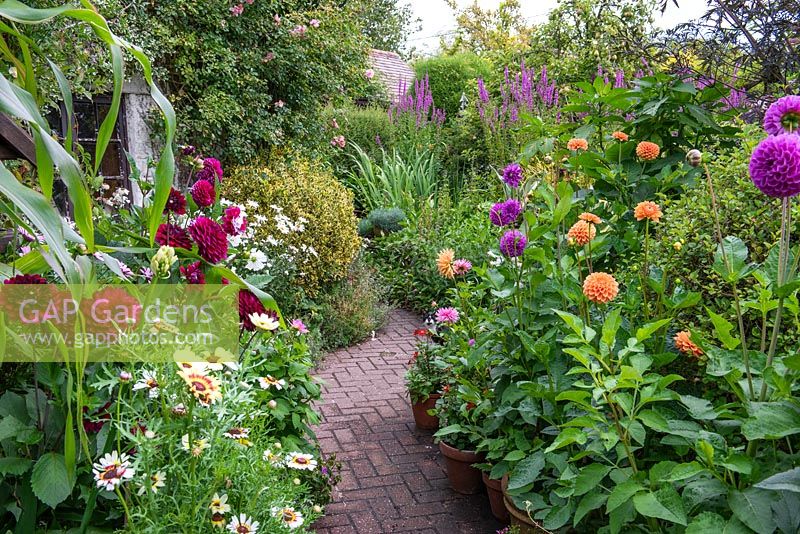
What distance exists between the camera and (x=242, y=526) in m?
1.47

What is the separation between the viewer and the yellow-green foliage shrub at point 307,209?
5.14 m

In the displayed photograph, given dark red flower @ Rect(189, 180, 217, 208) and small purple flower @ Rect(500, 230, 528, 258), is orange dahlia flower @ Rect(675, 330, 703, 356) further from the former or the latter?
dark red flower @ Rect(189, 180, 217, 208)

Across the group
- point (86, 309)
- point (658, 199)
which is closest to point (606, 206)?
point (658, 199)

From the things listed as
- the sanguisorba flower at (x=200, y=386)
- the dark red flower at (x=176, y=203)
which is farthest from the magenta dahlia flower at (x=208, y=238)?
the sanguisorba flower at (x=200, y=386)

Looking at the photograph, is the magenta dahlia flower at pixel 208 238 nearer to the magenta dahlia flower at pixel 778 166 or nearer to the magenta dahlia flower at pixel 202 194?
the magenta dahlia flower at pixel 202 194

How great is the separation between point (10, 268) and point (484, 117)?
19.7 feet

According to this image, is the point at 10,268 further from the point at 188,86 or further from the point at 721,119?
the point at 188,86

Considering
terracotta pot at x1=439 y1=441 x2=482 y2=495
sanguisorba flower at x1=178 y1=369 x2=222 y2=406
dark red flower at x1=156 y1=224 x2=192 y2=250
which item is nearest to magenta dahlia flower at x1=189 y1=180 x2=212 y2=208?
dark red flower at x1=156 y1=224 x2=192 y2=250

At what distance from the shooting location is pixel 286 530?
5.42 feet

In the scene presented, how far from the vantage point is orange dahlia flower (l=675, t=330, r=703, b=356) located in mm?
1751

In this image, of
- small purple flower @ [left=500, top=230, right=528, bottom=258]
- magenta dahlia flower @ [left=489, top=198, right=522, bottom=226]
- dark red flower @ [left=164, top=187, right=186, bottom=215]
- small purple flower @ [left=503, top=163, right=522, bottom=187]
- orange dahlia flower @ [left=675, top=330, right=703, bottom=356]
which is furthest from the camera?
small purple flower @ [left=503, top=163, right=522, bottom=187]

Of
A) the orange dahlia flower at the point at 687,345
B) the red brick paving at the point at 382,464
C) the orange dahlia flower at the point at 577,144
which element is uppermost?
the orange dahlia flower at the point at 577,144

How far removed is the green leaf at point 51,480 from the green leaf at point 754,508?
1557mm

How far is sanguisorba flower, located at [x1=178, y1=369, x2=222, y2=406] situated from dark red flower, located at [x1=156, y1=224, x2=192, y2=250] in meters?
0.59
